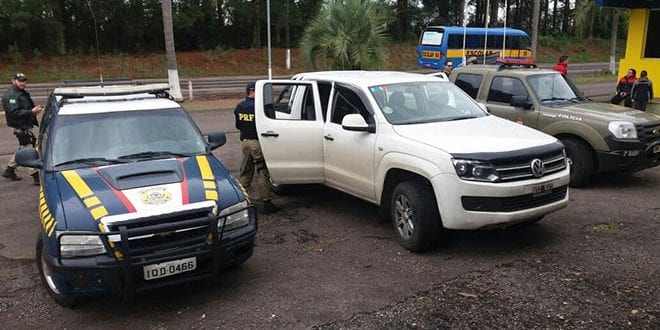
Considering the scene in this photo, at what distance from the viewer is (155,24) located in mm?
41219

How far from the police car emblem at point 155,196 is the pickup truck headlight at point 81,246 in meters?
0.45

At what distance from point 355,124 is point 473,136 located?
4.03ft

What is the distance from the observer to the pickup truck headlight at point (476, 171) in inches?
198

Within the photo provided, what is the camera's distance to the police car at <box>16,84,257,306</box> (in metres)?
4.02

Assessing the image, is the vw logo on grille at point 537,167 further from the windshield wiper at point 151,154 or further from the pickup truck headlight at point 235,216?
the windshield wiper at point 151,154

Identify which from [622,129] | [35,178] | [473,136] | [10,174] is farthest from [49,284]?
[622,129]

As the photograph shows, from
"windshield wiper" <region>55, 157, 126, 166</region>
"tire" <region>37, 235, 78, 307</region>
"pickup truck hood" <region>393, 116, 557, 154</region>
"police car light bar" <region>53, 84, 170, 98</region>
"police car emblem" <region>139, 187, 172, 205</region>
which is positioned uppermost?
"police car light bar" <region>53, 84, 170, 98</region>

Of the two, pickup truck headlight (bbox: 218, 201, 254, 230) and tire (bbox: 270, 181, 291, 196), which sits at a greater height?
pickup truck headlight (bbox: 218, 201, 254, 230)

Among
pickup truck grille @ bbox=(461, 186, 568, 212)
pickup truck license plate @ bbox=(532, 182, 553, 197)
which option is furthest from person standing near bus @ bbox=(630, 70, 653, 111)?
pickup truck grille @ bbox=(461, 186, 568, 212)

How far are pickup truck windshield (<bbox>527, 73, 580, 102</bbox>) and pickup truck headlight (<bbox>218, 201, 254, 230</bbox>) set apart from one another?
5.55 m

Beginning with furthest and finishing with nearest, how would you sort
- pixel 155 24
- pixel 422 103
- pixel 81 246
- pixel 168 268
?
1. pixel 155 24
2. pixel 422 103
3. pixel 168 268
4. pixel 81 246

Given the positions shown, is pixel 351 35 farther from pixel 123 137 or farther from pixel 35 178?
pixel 123 137

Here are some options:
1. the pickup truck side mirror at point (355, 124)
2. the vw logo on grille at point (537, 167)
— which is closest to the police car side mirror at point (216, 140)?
the pickup truck side mirror at point (355, 124)

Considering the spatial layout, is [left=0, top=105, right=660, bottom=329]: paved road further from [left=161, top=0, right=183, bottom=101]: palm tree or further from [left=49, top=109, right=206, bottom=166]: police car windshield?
[left=161, top=0, right=183, bottom=101]: palm tree
